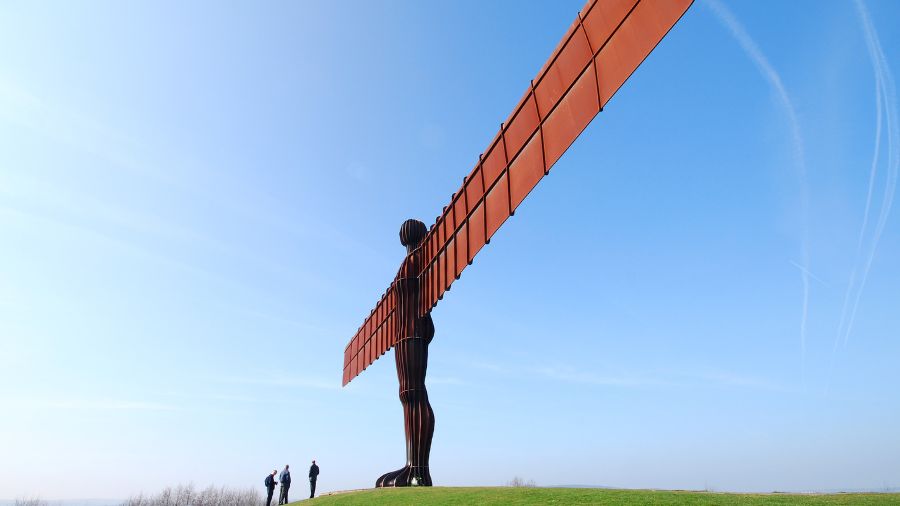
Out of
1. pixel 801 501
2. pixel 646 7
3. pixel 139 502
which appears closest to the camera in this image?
pixel 646 7

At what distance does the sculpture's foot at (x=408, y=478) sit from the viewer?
17.3 m

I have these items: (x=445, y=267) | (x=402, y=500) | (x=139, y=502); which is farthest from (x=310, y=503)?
(x=139, y=502)

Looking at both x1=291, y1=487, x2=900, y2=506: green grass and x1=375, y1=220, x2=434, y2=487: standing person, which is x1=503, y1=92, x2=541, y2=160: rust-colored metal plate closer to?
x1=375, y1=220, x2=434, y2=487: standing person

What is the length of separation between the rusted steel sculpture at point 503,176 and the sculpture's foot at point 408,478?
1.1 inches

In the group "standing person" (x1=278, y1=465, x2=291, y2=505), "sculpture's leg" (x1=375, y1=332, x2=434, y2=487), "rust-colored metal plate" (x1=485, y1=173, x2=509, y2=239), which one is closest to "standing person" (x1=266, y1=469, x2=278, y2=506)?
"standing person" (x1=278, y1=465, x2=291, y2=505)

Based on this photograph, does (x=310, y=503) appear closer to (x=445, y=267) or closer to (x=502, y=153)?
(x=445, y=267)

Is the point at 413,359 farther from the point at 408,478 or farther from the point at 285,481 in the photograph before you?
the point at 285,481

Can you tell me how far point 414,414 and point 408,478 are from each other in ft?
6.06

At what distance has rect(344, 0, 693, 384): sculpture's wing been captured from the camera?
10.5 meters

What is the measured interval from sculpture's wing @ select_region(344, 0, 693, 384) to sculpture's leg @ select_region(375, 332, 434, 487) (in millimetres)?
1446

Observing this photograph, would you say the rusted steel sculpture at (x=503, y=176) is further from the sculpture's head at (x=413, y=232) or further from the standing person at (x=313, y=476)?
the standing person at (x=313, y=476)

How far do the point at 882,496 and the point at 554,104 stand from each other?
1021cm

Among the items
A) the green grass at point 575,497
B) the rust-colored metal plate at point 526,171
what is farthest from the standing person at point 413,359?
the rust-colored metal plate at point 526,171

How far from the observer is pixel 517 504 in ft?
40.2
